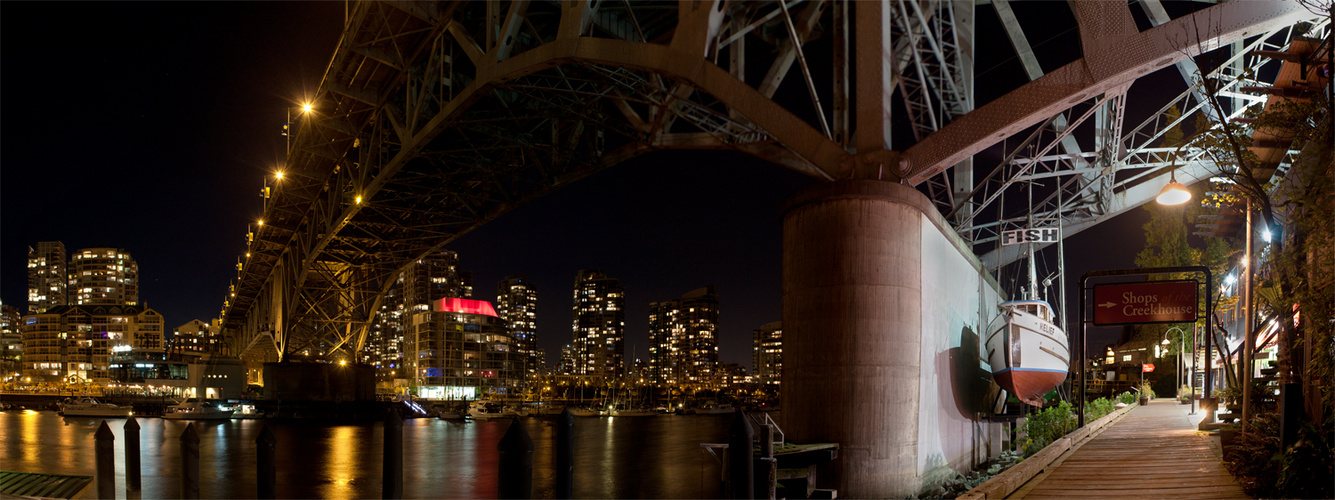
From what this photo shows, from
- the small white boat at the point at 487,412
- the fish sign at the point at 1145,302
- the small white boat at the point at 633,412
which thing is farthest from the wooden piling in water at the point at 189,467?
the small white boat at the point at 633,412

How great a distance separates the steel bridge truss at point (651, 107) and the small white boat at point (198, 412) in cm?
2461

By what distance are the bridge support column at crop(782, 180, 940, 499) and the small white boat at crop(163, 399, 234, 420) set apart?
70.5m

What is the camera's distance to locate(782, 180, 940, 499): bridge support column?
12.6m

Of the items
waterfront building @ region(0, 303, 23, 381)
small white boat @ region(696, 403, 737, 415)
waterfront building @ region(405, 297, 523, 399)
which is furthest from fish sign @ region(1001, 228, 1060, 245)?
waterfront building @ region(0, 303, 23, 381)

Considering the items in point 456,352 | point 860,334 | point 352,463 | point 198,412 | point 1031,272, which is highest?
point 1031,272

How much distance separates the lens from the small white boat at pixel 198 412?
69.9 m

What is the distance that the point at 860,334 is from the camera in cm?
1273

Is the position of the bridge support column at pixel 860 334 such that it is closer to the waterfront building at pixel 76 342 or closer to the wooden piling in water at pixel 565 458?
the wooden piling in water at pixel 565 458

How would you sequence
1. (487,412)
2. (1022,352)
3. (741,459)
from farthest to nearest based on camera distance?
(487,412)
(1022,352)
(741,459)

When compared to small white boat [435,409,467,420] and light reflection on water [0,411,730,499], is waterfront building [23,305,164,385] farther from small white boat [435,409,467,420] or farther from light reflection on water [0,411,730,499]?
light reflection on water [0,411,730,499]

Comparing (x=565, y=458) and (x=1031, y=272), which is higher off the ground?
(x=1031, y=272)

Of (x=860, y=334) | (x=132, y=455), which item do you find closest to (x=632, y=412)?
(x=860, y=334)

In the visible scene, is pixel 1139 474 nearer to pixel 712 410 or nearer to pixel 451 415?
pixel 451 415

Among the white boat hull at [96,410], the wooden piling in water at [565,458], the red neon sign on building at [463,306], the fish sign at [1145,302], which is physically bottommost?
the white boat hull at [96,410]
